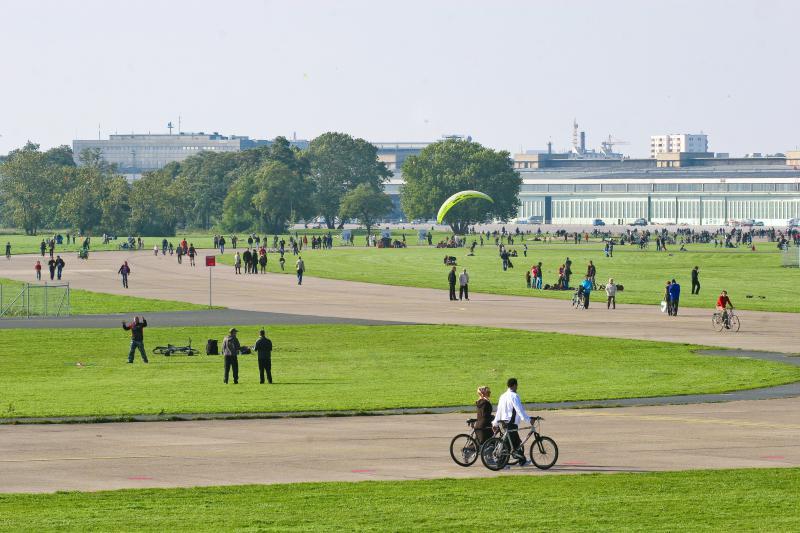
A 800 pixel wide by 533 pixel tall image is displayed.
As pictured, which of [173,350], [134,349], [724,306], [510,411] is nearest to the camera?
[510,411]

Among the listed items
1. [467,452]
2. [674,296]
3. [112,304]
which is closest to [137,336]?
[467,452]

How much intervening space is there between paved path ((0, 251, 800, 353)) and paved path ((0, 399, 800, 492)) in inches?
767

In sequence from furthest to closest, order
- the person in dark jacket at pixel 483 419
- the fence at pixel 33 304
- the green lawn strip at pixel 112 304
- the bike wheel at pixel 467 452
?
the green lawn strip at pixel 112 304 → the fence at pixel 33 304 → the bike wheel at pixel 467 452 → the person in dark jacket at pixel 483 419

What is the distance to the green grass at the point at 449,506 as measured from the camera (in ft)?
70.5

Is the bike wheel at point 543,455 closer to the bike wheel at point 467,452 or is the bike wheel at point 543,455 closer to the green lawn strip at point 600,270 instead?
the bike wheel at point 467,452

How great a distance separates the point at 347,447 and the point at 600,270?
8297 centimetres

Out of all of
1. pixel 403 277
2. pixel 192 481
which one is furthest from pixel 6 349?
pixel 403 277

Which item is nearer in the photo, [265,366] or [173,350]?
[265,366]

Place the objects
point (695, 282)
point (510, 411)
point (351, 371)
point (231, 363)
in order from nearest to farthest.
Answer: point (510, 411), point (231, 363), point (351, 371), point (695, 282)

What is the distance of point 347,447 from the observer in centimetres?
2975

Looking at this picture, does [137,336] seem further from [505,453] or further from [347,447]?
[505,453]

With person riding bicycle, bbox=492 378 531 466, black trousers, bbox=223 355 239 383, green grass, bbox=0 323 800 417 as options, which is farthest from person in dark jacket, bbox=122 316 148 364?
person riding bicycle, bbox=492 378 531 466

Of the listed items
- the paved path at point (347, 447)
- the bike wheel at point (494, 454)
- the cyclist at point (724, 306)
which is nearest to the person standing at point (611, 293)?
the cyclist at point (724, 306)

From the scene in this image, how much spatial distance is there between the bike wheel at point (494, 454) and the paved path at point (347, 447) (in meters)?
0.23
